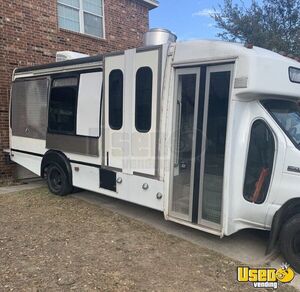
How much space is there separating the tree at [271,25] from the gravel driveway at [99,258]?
35.6 ft

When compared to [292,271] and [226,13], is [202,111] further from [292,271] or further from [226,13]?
[226,13]

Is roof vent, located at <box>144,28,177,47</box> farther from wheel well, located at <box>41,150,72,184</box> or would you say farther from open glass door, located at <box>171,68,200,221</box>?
wheel well, located at <box>41,150,72,184</box>

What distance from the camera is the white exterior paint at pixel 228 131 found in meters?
4.29

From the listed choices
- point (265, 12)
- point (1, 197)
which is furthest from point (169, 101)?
point (265, 12)

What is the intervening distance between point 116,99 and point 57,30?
555 centimetres

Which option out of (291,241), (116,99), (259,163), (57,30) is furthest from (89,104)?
(57,30)

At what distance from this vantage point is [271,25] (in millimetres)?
14219

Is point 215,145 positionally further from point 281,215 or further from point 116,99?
point 116,99

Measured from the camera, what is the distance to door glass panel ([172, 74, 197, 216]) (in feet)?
16.1

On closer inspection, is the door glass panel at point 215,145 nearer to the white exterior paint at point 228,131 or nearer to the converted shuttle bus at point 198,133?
the converted shuttle bus at point 198,133

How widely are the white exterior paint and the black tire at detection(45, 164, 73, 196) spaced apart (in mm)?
1435

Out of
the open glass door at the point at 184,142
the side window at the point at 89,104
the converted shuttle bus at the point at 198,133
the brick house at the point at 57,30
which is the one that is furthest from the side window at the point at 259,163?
the brick house at the point at 57,30

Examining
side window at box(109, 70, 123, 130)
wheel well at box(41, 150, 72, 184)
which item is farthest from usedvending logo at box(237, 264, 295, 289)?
wheel well at box(41, 150, 72, 184)

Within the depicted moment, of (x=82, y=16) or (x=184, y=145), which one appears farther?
(x=82, y=16)
